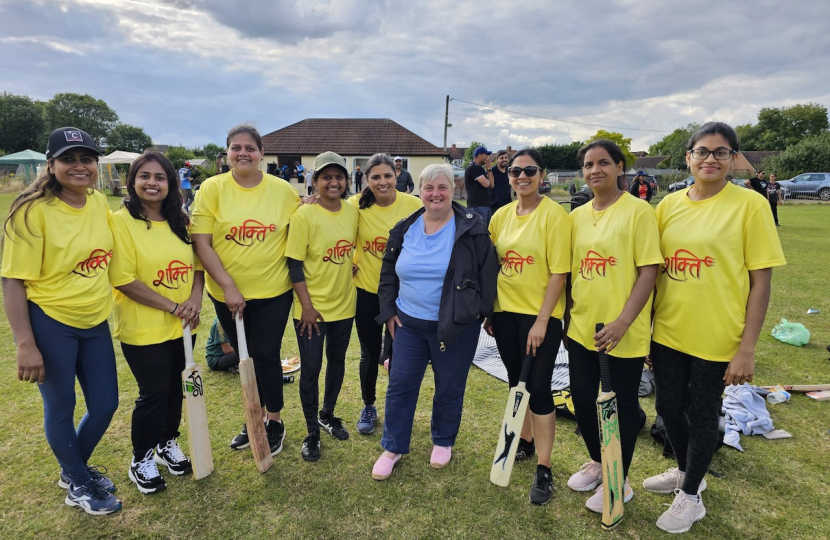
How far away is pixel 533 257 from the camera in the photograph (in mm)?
2781

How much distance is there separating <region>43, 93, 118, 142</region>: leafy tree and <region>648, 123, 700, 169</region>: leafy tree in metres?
71.2

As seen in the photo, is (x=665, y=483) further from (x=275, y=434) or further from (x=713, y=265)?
(x=275, y=434)

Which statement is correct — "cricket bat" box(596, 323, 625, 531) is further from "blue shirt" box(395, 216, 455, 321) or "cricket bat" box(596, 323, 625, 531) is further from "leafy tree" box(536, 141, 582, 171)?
"leafy tree" box(536, 141, 582, 171)

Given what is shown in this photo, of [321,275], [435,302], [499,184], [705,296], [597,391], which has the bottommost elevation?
[597,391]

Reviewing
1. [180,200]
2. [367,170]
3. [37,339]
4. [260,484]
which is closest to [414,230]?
[367,170]

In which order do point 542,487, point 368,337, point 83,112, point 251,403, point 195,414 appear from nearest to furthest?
1. point 542,487
2. point 195,414
3. point 251,403
4. point 368,337
5. point 83,112

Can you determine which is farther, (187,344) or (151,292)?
(187,344)

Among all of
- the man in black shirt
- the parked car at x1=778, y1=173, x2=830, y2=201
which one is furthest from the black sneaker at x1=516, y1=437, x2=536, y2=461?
the parked car at x1=778, y1=173, x2=830, y2=201

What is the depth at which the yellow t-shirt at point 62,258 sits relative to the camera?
7.67 ft

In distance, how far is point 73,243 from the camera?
2.46 metres

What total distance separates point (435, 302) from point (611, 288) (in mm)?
1083

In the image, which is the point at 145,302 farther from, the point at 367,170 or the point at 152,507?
the point at 367,170

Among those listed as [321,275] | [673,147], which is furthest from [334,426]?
[673,147]

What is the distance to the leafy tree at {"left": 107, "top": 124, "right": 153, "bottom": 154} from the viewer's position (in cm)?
5894
